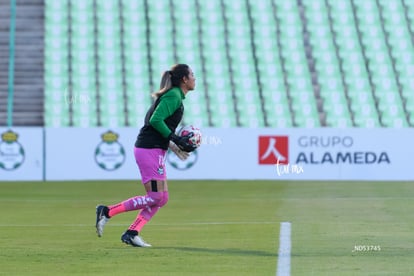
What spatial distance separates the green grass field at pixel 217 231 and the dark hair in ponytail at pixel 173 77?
1.73m

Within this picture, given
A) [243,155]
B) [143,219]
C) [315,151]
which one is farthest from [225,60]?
[143,219]

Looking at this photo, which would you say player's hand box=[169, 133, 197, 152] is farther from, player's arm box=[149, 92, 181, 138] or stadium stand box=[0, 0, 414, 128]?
stadium stand box=[0, 0, 414, 128]

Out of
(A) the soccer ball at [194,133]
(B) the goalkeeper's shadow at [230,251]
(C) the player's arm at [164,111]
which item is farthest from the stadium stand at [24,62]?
(B) the goalkeeper's shadow at [230,251]

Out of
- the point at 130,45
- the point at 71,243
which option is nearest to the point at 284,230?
the point at 71,243

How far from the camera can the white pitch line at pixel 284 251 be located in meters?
10.3

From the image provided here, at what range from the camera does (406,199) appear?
68.9 ft

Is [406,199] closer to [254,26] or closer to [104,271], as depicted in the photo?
[104,271]

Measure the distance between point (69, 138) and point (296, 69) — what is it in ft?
28.8

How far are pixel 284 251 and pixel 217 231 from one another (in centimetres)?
273

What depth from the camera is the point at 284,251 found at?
39.5 feet

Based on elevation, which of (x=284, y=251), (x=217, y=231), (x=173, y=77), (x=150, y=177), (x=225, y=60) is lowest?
(x=284, y=251)

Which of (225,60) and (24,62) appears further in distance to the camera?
(225,60)

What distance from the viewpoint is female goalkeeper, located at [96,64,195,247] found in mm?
12492

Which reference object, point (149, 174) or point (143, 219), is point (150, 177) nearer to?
point (149, 174)
